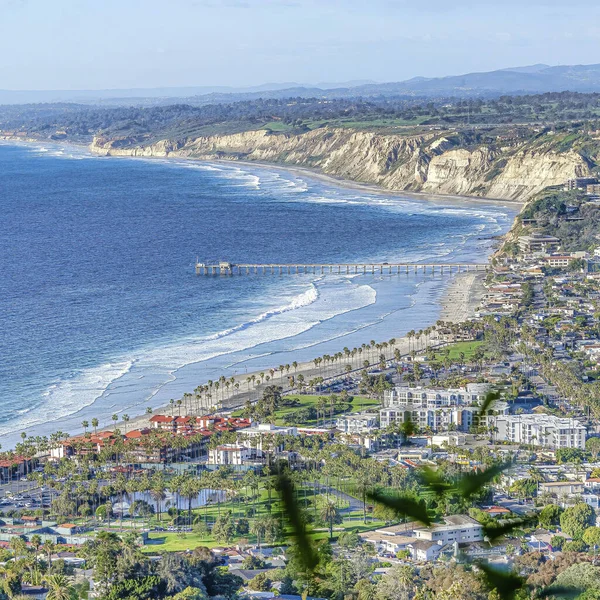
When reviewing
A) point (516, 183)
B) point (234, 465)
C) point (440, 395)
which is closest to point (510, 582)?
point (234, 465)

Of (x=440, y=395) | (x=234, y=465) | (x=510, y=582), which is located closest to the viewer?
(x=510, y=582)

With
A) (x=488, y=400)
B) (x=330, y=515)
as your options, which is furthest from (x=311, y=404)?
(x=488, y=400)

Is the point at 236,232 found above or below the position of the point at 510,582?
below

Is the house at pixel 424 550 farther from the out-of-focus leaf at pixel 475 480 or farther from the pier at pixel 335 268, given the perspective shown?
the pier at pixel 335 268

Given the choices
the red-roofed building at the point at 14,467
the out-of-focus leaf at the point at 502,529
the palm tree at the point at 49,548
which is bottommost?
the red-roofed building at the point at 14,467

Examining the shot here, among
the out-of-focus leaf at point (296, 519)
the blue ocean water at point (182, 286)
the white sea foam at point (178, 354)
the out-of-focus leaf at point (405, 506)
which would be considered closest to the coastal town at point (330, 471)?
the out-of-focus leaf at point (405, 506)

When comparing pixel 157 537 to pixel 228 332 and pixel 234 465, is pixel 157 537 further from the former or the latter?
pixel 228 332

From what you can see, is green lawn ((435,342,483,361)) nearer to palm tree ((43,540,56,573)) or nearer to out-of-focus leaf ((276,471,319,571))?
palm tree ((43,540,56,573))
